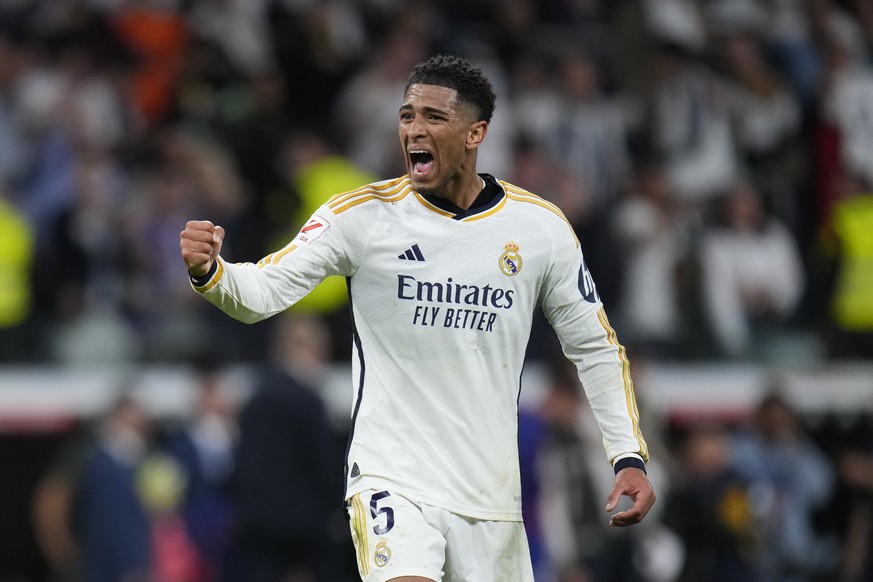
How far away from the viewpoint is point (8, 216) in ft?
41.0

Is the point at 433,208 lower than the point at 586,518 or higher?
higher

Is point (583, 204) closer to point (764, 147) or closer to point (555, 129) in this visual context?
point (555, 129)

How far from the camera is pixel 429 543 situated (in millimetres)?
5566

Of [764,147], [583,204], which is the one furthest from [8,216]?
[764,147]

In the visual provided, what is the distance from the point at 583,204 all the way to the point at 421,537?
809cm

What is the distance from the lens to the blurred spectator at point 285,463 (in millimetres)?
10328

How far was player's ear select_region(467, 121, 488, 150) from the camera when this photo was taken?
5898 mm

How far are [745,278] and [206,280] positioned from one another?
918 cm

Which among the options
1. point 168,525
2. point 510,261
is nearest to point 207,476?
point 168,525

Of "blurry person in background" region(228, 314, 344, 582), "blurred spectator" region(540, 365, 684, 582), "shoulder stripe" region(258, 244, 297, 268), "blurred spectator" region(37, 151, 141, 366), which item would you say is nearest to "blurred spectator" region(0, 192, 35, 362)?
"blurred spectator" region(37, 151, 141, 366)

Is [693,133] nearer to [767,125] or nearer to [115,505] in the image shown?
[767,125]

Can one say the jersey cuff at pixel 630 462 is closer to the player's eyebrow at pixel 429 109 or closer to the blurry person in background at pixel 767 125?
the player's eyebrow at pixel 429 109

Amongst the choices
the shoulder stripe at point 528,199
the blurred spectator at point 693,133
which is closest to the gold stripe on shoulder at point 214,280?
the shoulder stripe at point 528,199

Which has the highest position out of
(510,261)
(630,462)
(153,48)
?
(153,48)
